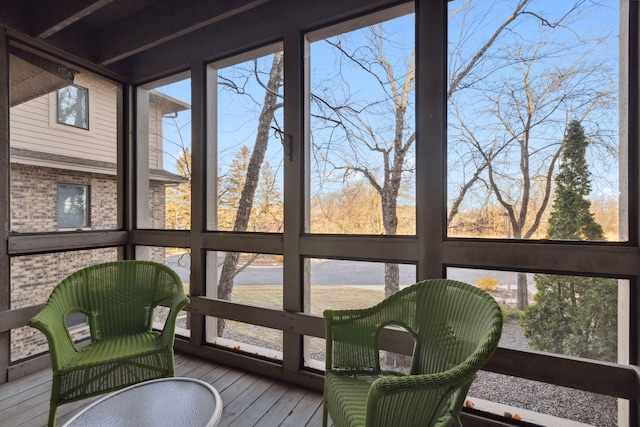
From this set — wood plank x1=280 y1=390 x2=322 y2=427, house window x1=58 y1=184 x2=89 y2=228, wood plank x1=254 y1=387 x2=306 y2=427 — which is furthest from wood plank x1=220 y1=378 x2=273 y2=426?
house window x1=58 y1=184 x2=89 y2=228

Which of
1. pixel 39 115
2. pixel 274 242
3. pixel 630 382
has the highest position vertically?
pixel 39 115

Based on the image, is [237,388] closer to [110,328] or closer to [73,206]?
[110,328]

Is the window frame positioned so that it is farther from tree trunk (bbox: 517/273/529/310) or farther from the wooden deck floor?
tree trunk (bbox: 517/273/529/310)

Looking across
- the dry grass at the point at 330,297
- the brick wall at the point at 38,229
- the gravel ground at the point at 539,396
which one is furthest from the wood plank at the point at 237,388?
the brick wall at the point at 38,229

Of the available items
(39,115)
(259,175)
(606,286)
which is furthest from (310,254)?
(39,115)

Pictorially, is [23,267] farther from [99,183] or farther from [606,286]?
[606,286]

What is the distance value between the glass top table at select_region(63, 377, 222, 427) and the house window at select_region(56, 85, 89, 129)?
274cm

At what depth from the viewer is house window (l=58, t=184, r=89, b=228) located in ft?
9.16

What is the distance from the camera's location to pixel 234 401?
208cm

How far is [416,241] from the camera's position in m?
1.96

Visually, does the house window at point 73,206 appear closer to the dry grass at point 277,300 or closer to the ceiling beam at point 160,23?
the ceiling beam at point 160,23

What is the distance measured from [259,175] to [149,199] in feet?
4.76

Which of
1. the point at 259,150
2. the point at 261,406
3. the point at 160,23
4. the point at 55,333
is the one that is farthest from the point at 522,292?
the point at 160,23

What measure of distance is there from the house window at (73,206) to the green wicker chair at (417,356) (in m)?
2.82
